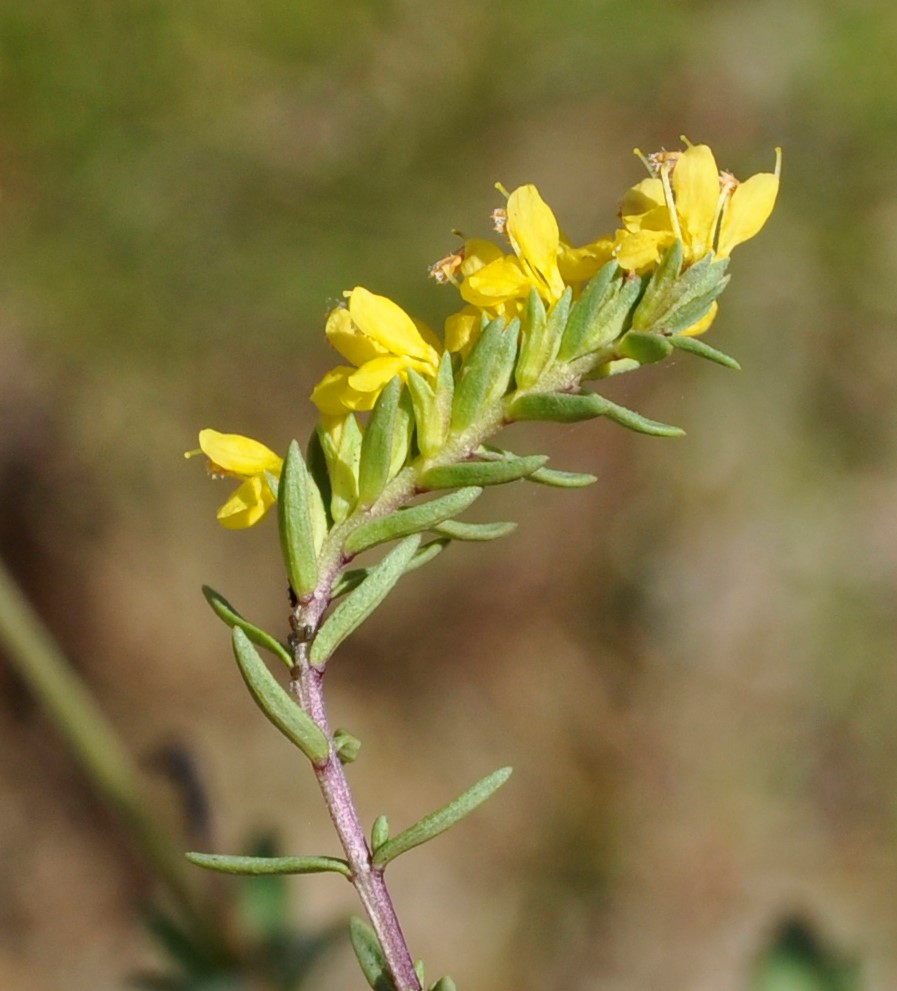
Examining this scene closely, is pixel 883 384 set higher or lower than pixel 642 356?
lower

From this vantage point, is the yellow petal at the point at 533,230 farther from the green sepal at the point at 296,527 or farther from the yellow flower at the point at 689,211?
the green sepal at the point at 296,527

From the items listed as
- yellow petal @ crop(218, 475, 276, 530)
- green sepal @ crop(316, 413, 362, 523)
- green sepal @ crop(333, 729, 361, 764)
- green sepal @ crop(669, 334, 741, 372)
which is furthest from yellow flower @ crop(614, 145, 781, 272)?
green sepal @ crop(333, 729, 361, 764)


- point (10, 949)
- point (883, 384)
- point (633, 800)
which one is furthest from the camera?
point (883, 384)

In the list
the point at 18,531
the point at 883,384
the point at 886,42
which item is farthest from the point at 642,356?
the point at 886,42

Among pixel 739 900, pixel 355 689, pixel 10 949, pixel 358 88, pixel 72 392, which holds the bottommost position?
pixel 739 900

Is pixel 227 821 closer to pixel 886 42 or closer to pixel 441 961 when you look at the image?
pixel 441 961

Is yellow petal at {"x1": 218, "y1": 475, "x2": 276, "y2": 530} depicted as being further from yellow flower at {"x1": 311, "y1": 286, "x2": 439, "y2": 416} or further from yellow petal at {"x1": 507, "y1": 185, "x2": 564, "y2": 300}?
yellow petal at {"x1": 507, "y1": 185, "x2": 564, "y2": 300}
